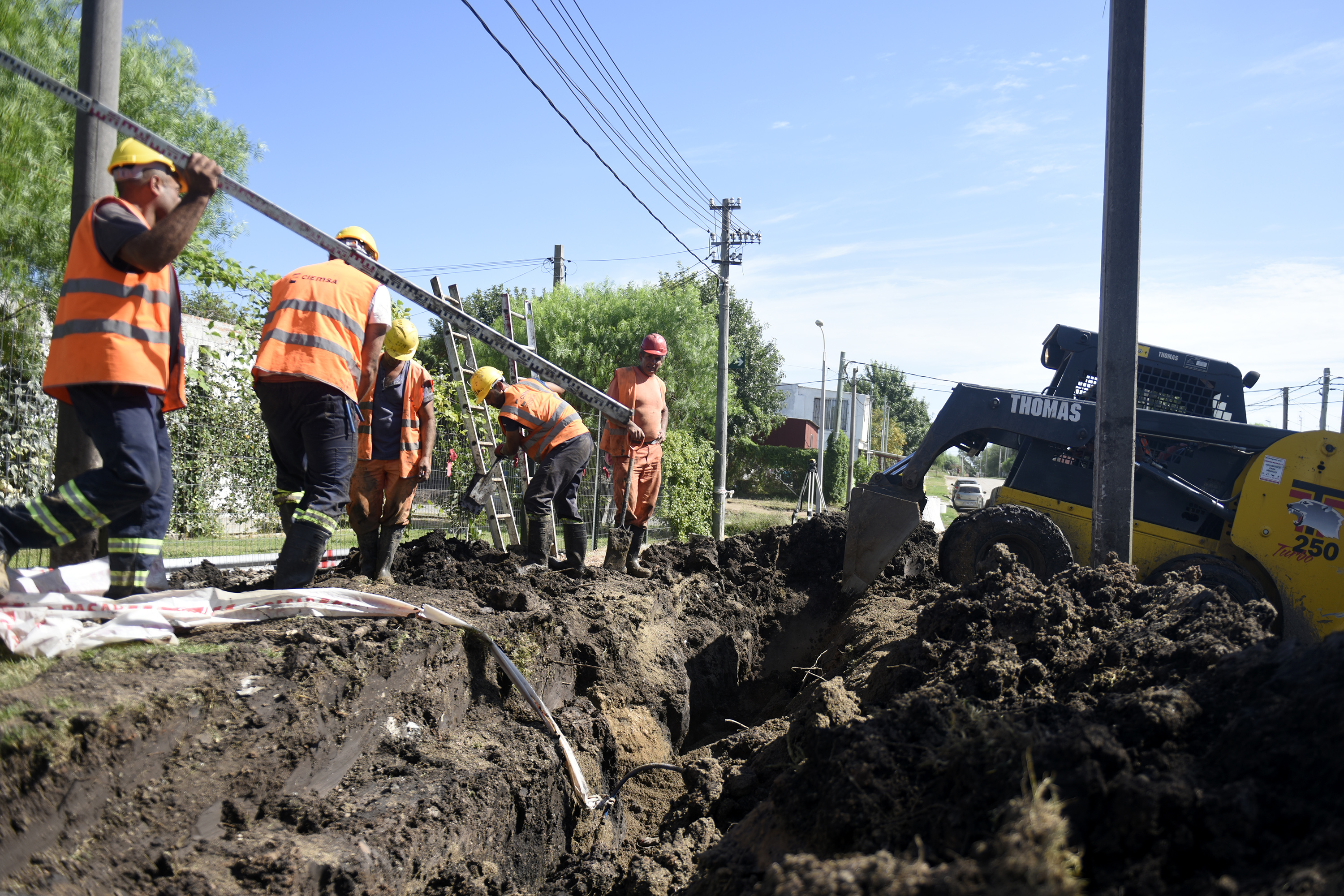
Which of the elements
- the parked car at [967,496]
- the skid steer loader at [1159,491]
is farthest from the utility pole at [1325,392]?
the skid steer loader at [1159,491]

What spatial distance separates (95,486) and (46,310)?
680cm

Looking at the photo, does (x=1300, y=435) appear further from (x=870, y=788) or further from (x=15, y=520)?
(x=15, y=520)

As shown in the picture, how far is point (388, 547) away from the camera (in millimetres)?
5230

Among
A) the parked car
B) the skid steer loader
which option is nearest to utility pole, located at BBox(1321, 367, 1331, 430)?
the parked car

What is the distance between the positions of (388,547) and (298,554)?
120 cm

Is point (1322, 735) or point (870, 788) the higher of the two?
point (1322, 735)

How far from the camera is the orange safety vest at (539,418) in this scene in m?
6.54

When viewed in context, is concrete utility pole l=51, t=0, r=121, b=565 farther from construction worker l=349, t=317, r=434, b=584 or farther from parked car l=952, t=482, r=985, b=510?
parked car l=952, t=482, r=985, b=510

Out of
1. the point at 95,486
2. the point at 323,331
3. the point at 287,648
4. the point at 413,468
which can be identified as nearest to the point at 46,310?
the point at 413,468

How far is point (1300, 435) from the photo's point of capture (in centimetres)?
640

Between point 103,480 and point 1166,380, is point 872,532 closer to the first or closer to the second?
point 1166,380

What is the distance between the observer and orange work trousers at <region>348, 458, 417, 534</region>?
17.3 feet

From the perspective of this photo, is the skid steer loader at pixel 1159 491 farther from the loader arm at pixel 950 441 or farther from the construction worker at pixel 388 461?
the construction worker at pixel 388 461

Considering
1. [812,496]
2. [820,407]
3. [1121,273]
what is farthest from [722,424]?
[820,407]
